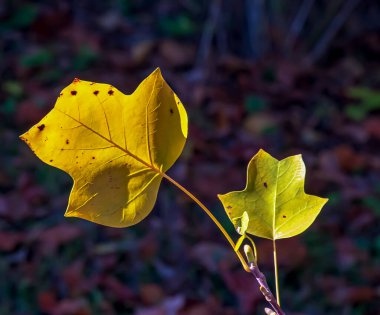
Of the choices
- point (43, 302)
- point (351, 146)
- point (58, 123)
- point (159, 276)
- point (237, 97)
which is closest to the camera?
point (58, 123)

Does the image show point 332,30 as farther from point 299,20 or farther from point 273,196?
point 273,196

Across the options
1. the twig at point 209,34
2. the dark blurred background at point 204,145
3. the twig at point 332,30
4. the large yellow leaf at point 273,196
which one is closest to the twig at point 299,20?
the dark blurred background at point 204,145

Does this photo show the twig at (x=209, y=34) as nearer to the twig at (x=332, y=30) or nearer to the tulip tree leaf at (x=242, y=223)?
the twig at (x=332, y=30)

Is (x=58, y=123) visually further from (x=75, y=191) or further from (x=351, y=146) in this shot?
(x=351, y=146)

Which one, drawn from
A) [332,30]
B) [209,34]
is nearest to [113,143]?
[209,34]

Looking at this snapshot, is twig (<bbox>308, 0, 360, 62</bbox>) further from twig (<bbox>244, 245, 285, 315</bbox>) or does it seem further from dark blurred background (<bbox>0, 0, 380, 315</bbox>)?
twig (<bbox>244, 245, 285, 315</bbox>)

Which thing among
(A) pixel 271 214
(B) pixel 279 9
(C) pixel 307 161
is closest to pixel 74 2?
(B) pixel 279 9
